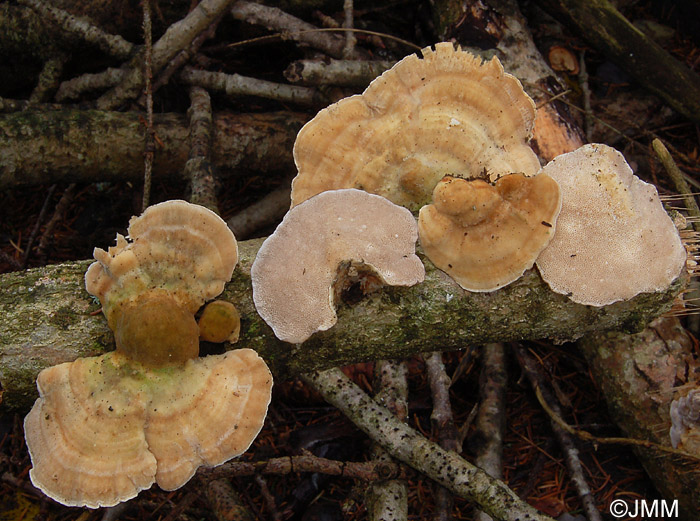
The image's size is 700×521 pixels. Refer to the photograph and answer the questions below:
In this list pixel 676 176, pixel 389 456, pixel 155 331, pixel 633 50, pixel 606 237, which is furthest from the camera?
pixel 633 50

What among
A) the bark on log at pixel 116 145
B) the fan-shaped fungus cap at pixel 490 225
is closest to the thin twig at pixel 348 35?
the bark on log at pixel 116 145

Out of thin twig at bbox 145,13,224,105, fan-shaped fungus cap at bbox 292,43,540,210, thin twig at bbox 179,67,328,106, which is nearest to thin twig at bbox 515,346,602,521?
fan-shaped fungus cap at bbox 292,43,540,210

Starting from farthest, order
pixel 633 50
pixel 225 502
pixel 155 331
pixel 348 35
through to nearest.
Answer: pixel 633 50, pixel 348 35, pixel 225 502, pixel 155 331

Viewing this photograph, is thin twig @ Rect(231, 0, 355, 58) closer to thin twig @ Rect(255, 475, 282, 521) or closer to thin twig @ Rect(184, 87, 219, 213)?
thin twig @ Rect(184, 87, 219, 213)

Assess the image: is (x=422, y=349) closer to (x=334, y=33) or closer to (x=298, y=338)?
(x=298, y=338)

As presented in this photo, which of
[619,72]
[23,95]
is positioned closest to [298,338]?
[23,95]

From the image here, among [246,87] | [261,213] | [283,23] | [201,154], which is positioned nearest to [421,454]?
[261,213]

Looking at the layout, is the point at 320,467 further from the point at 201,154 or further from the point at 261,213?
the point at 201,154

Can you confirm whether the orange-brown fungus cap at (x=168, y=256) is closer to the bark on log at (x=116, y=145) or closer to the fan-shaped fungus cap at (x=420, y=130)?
the fan-shaped fungus cap at (x=420, y=130)
